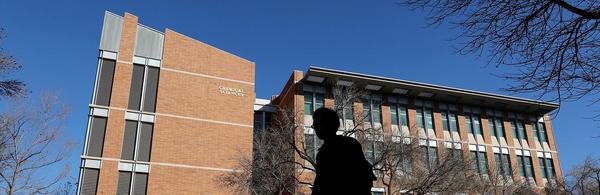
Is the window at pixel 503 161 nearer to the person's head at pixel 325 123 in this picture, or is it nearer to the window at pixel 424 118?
the window at pixel 424 118

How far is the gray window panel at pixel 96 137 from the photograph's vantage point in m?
30.7

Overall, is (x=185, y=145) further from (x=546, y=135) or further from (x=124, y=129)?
(x=546, y=135)

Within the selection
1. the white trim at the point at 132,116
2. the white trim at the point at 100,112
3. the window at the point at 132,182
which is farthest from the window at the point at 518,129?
the white trim at the point at 100,112

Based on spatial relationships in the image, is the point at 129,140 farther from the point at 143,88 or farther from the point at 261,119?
the point at 261,119

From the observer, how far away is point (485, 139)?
42.8 m

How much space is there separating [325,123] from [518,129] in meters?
44.4

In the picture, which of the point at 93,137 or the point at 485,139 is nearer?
the point at 93,137

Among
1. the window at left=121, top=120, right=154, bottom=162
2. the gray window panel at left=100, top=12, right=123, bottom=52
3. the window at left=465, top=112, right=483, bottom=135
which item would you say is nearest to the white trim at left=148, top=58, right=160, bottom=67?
the gray window panel at left=100, top=12, right=123, bottom=52

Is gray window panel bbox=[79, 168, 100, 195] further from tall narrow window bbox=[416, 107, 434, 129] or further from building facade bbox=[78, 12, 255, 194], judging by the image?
tall narrow window bbox=[416, 107, 434, 129]

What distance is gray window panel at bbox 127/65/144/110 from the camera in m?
33.1

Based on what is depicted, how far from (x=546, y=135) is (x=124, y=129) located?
114 feet

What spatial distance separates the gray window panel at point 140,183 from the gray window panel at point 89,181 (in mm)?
2200

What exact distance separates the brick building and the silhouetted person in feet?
78.6

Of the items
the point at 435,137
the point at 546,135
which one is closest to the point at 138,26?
the point at 435,137
